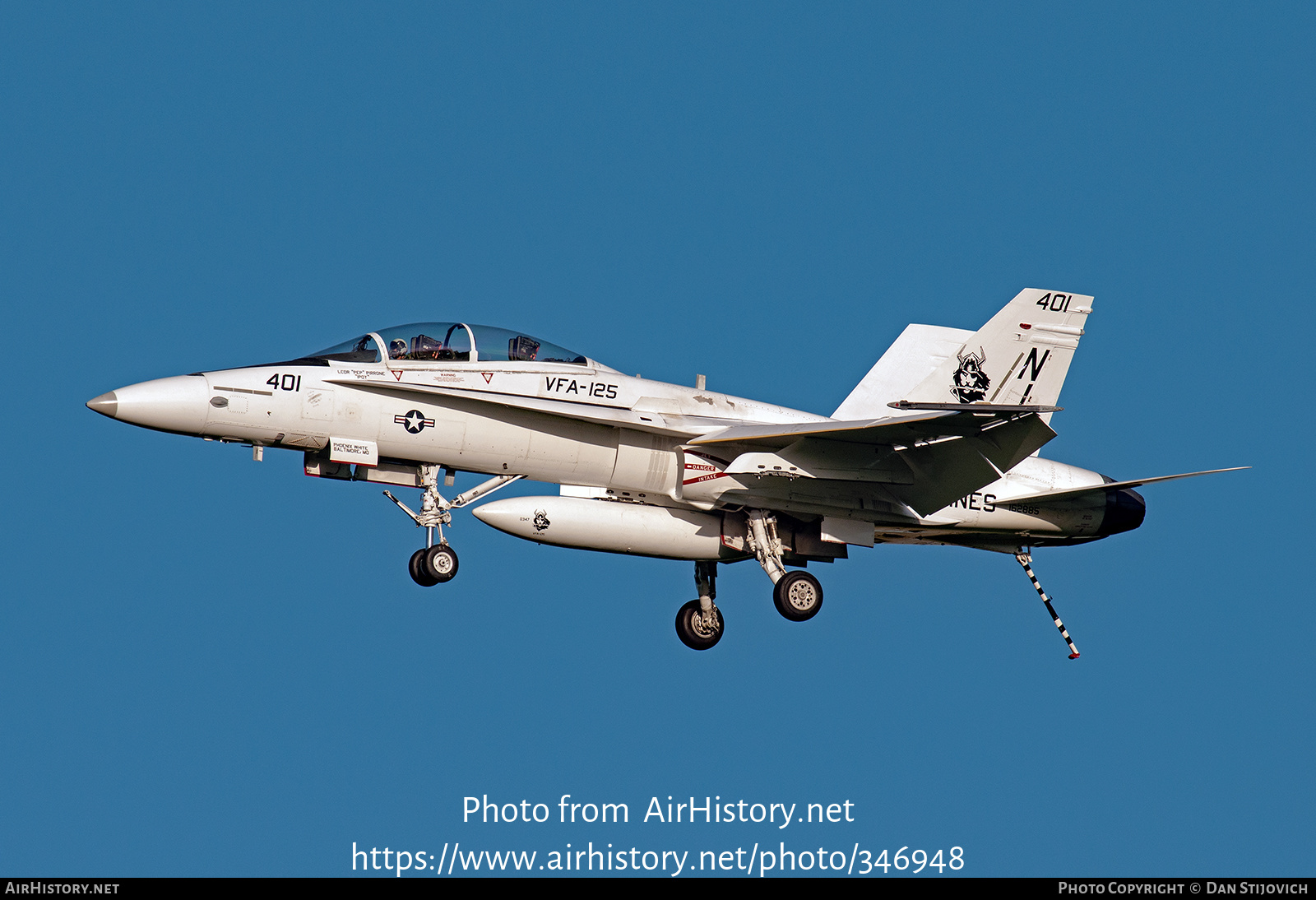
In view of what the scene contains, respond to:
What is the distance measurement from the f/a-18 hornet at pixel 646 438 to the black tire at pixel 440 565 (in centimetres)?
2

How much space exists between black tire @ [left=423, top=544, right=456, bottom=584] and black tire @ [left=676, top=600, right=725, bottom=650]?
4.30m

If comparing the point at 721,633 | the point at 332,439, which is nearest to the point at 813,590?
the point at 721,633

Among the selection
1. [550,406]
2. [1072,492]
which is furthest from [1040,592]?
[550,406]

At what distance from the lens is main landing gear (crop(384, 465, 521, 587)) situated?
2127cm

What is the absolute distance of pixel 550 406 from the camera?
2152 centimetres

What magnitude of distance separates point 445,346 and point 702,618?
572 centimetres

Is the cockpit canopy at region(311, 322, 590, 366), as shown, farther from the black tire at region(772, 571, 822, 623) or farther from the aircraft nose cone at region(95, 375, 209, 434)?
the black tire at region(772, 571, 822, 623)

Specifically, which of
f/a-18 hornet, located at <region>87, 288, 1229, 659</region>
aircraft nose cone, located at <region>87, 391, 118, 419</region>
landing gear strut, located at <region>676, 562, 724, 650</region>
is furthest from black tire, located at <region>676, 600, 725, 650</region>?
aircraft nose cone, located at <region>87, 391, 118, 419</region>

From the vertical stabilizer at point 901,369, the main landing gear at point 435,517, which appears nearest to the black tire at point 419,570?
the main landing gear at point 435,517

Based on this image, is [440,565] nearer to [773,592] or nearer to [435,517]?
[435,517]

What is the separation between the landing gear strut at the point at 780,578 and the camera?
2267 cm

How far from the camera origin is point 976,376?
22.6 m

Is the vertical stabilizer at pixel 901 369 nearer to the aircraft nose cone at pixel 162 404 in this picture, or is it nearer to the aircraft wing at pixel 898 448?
the aircraft wing at pixel 898 448
